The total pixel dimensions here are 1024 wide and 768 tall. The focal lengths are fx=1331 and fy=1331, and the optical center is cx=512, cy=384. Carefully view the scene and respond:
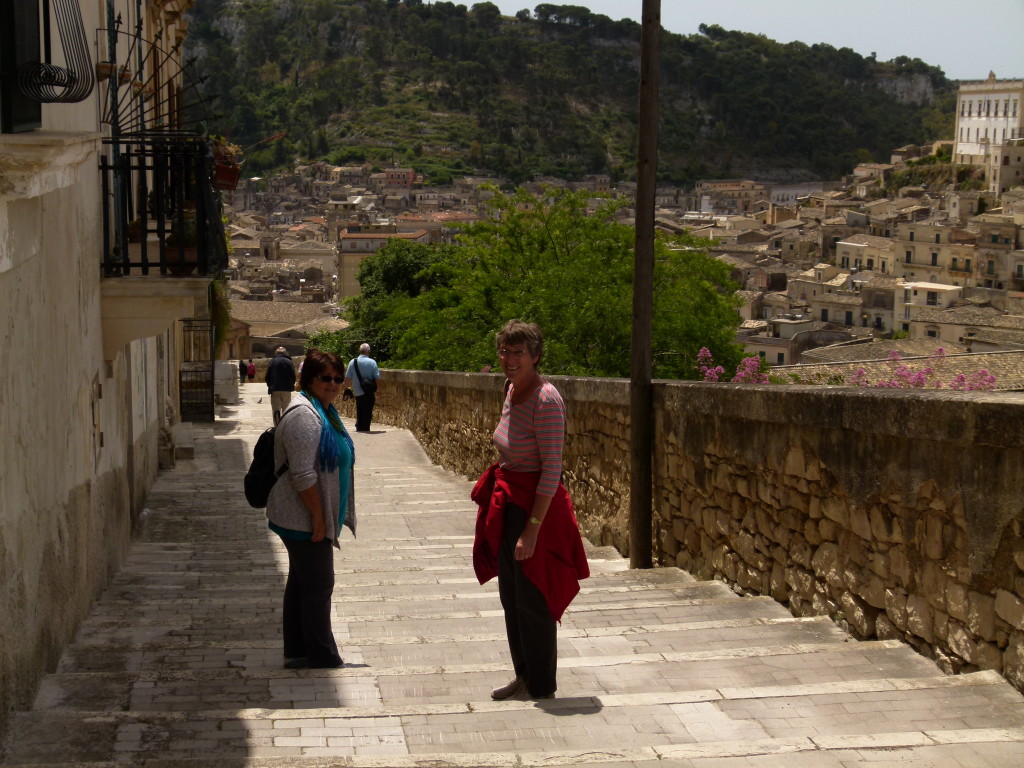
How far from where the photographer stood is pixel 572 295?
56.9 ft

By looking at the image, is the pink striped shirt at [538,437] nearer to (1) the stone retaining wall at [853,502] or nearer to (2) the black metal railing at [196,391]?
(1) the stone retaining wall at [853,502]

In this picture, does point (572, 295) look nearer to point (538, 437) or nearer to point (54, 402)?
point (54, 402)

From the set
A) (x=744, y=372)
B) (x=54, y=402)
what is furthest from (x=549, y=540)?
(x=744, y=372)

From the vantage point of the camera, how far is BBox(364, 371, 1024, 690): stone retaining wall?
4258 mm

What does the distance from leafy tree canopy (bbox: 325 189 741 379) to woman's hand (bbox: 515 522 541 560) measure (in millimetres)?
11238

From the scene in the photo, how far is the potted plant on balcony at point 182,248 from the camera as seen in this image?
728 centimetres

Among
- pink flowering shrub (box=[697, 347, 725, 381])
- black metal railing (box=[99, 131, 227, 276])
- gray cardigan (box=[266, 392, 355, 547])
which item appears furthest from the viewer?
pink flowering shrub (box=[697, 347, 725, 381])

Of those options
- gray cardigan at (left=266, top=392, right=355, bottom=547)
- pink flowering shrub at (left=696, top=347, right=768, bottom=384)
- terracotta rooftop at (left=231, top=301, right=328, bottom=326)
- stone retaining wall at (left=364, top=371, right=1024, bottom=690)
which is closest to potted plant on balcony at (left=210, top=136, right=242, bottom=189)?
pink flowering shrub at (left=696, top=347, right=768, bottom=384)

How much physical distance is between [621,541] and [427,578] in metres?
1.48

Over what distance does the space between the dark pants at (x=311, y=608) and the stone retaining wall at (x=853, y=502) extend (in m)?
2.03

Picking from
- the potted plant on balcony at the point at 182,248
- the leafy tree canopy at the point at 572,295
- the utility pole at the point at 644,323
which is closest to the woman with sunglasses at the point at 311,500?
the potted plant on balcony at the point at 182,248

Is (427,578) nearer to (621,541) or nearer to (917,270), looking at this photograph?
(621,541)

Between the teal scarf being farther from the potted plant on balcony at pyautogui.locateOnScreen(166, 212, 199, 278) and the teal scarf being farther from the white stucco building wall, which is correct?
the potted plant on balcony at pyautogui.locateOnScreen(166, 212, 199, 278)

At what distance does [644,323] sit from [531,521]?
127 inches
